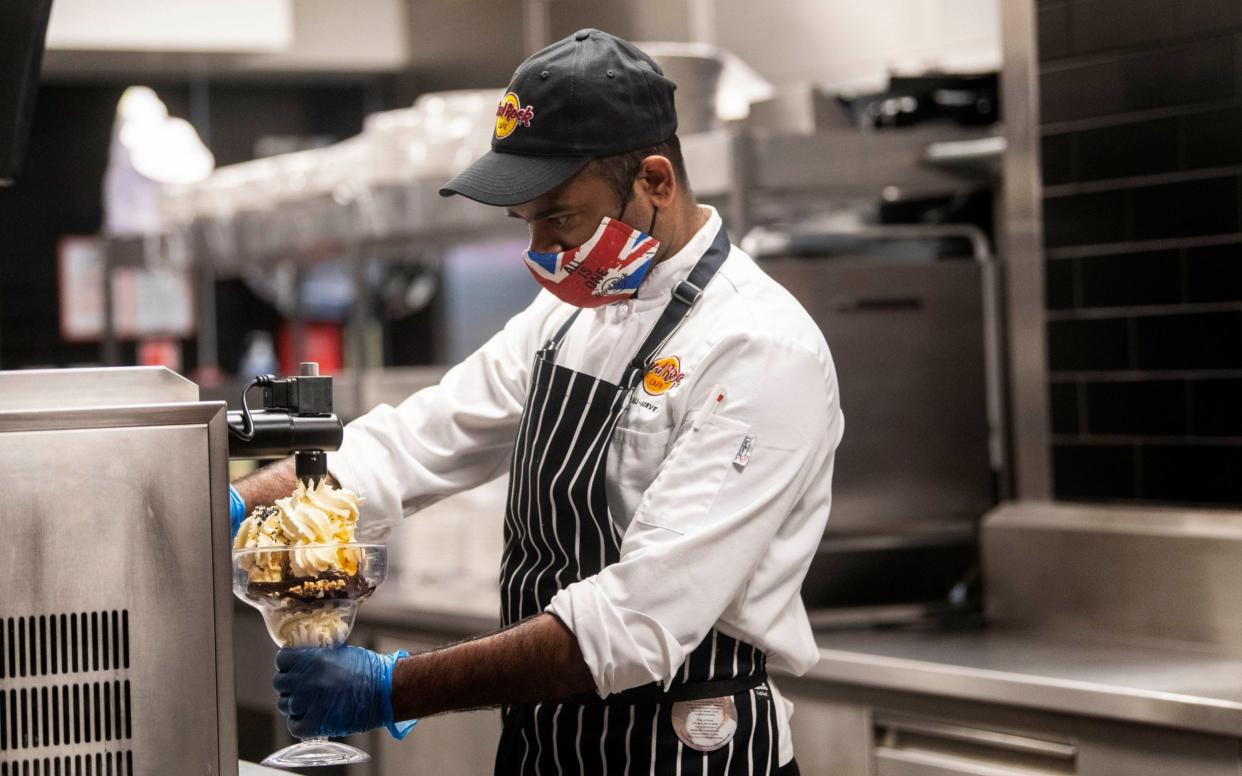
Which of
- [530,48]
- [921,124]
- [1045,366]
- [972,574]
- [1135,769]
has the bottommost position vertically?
[1135,769]

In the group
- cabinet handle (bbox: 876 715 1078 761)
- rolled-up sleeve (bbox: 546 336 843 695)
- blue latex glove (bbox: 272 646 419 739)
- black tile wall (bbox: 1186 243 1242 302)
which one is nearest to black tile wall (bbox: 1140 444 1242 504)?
black tile wall (bbox: 1186 243 1242 302)

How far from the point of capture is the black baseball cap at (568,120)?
174 centimetres

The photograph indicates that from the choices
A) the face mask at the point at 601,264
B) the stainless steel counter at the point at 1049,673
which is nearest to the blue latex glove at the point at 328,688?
the face mask at the point at 601,264

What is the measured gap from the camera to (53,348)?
7500 millimetres

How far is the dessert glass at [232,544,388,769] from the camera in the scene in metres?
1.49

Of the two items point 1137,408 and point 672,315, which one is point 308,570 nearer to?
point 672,315

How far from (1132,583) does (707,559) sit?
144 cm

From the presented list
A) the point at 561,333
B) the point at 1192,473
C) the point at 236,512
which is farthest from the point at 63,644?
the point at 1192,473

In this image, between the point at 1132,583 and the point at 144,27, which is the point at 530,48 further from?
the point at 1132,583

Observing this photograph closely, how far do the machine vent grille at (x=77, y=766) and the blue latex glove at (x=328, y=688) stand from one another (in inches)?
7.3

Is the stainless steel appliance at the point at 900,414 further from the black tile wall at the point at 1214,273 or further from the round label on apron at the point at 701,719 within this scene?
the round label on apron at the point at 701,719

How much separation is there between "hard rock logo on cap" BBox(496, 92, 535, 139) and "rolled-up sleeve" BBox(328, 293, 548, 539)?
1.19 ft

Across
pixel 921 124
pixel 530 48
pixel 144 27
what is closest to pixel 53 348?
pixel 144 27

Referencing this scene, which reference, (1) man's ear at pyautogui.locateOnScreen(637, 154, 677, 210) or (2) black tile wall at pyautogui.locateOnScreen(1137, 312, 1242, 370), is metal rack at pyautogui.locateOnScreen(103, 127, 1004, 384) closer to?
(2) black tile wall at pyautogui.locateOnScreen(1137, 312, 1242, 370)
